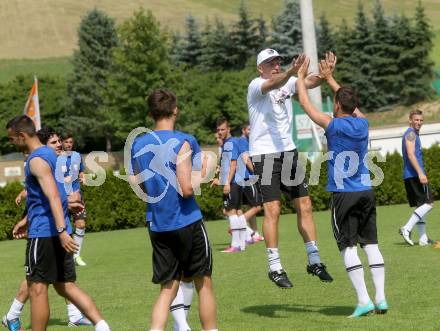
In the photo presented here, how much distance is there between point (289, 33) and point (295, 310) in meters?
71.5

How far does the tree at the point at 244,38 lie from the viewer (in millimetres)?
89500

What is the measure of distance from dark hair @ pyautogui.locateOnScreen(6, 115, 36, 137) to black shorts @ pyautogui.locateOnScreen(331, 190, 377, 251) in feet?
10.5

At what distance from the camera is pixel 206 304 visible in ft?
24.9

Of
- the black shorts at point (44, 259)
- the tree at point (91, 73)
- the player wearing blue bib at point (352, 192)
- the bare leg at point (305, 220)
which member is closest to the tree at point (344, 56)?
the tree at point (91, 73)

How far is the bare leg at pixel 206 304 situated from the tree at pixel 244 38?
268 feet

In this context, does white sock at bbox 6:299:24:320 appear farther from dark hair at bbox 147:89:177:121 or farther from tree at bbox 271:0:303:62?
tree at bbox 271:0:303:62

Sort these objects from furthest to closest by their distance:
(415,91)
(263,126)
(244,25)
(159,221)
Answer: (244,25) < (415,91) < (263,126) < (159,221)

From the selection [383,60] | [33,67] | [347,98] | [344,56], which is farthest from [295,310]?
[33,67]

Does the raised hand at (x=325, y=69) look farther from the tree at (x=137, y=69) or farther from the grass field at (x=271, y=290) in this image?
the tree at (x=137, y=69)

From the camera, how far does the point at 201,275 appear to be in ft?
24.9

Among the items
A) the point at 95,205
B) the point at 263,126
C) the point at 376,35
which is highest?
the point at 376,35

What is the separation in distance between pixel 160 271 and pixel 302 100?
2.69 metres

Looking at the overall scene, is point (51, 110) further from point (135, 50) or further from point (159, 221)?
point (159, 221)

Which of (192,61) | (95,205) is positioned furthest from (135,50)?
(95,205)
